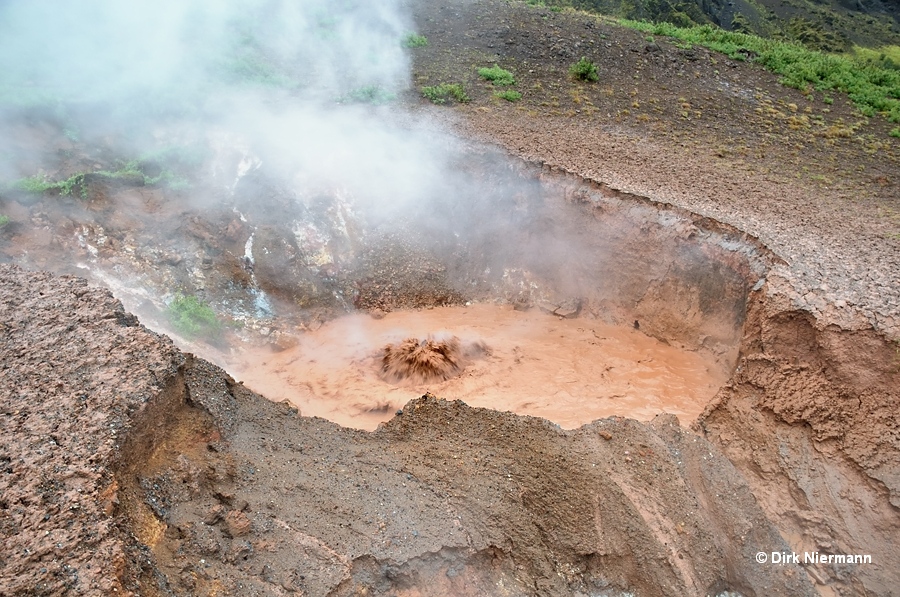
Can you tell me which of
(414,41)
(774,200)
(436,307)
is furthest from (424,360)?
(414,41)

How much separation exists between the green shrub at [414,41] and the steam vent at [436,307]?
0.07 m

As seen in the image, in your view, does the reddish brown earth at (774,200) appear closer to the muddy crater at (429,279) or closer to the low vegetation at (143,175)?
the muddy crater at (429,279)

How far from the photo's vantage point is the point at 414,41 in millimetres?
12273

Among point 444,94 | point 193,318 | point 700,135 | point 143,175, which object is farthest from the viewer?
point 444,94

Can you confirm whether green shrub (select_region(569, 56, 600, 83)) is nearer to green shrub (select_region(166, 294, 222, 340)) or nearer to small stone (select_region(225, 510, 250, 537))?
green shrub (select_region(166, 294, 222, 340))

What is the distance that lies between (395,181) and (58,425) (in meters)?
6.21

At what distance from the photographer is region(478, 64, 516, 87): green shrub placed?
11102mm

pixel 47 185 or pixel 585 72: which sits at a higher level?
pixel 585 72

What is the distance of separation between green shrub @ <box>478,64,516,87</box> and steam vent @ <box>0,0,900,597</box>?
0.15m

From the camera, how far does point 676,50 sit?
1298 cm

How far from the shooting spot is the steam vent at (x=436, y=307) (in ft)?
11.8

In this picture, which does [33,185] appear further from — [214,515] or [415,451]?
[415,451]

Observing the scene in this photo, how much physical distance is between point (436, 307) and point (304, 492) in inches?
184

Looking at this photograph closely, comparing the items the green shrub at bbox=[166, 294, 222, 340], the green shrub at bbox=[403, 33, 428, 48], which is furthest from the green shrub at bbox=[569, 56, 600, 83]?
the green shrub at bbox=[166, 294, 222, 340]
